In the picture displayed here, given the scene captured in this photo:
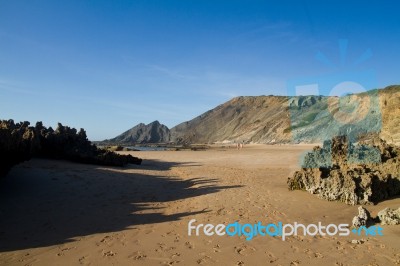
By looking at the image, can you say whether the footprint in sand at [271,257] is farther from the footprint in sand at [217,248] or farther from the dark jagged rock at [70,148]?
the dark jagged rock at [70,148]

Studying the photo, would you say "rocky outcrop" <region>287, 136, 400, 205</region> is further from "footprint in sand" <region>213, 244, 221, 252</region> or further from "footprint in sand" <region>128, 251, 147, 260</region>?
"footprint in sand" <region>128, 251, 147, 260</region>

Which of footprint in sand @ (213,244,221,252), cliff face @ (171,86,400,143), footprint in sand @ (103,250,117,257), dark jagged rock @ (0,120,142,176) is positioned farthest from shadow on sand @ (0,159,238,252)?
cliff face @ (171,86,400,143)

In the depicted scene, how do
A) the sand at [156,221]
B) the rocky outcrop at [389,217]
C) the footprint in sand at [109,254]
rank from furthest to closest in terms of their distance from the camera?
the rocky outcrop at [389,217]
the footprint in sand at [109,254]
the sand at [156,221]

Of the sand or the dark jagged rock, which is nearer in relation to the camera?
the sand

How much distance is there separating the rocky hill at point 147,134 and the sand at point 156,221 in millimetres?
123344

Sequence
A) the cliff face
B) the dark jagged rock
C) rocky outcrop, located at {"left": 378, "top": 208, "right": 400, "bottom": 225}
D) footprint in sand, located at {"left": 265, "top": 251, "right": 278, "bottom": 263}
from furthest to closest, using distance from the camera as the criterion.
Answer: the cliff face
the dark jagged rock
rocky outcrop, located at {"left": 378, "top": 208, "right": 400, "bottom": 225}
footprint in sand, located at {"left": 265, "top": 251, "right": 278, "bottom": 263}

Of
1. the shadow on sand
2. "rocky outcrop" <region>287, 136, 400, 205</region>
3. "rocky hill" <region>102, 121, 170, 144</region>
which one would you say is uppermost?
"rocky hill" <region>102, 121, 170, 144</region>

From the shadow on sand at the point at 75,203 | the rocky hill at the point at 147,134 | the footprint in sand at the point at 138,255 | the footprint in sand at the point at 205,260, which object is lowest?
the footprint in sand at the point at 138,255

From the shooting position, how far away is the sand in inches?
233

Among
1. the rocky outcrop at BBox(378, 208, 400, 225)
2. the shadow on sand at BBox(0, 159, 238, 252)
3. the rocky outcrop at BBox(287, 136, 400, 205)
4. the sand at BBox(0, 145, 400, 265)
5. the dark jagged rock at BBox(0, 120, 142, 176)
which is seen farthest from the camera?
the dark jagged rock at BBox(0, 120, 142, 176)

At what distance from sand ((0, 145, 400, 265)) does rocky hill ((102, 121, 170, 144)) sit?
12334 centimetres

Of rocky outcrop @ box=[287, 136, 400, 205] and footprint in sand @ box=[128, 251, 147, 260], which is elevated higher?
rocky outcrop @ box=[287, 136, 400, 205]

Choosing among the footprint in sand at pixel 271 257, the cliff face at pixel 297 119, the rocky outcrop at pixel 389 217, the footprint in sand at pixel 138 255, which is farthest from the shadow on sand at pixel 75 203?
the cliff face at pixel 297 119

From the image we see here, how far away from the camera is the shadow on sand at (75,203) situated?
7.51 meters
